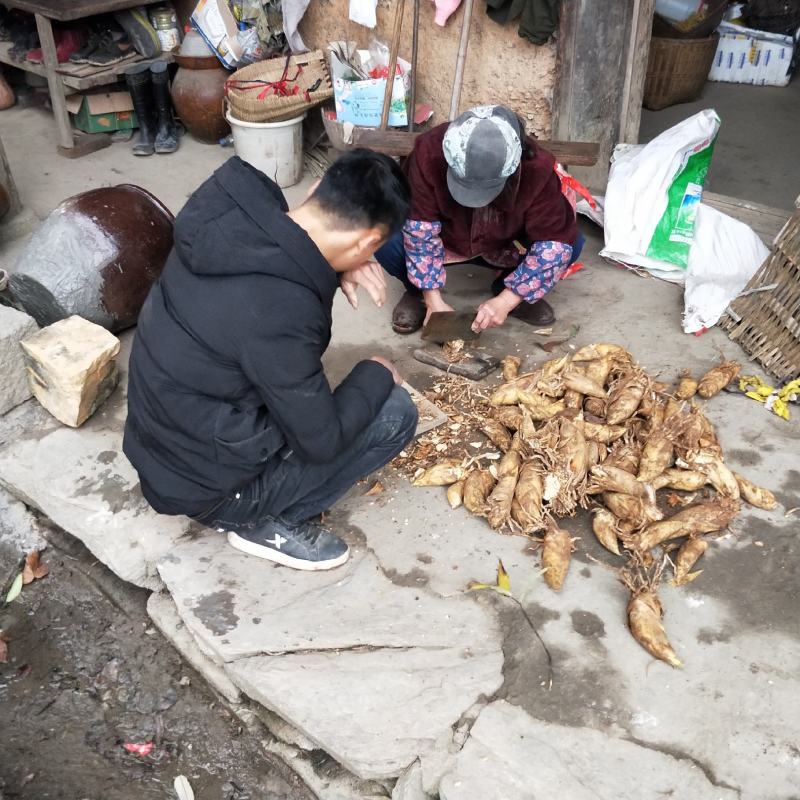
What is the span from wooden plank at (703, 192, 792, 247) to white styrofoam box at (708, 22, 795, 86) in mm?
2766

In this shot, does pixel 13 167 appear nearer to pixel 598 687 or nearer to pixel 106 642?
pixel 106 642

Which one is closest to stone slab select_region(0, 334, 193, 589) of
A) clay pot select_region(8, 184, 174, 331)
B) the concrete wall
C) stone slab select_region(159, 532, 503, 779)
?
stone slab select_region(159, 532, 503, 779)

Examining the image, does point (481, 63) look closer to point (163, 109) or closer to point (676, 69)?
point (676, 69)

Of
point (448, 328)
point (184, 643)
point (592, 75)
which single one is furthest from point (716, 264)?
point (184, 643)

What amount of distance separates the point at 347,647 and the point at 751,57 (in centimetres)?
591

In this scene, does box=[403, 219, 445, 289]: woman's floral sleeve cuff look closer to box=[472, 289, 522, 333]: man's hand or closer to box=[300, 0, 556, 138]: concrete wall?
box=[472, 289, 522, 333]: man's hand

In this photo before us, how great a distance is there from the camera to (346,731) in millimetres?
2133

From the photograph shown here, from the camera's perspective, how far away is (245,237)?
195cm

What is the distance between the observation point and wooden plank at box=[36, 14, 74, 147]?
513cm

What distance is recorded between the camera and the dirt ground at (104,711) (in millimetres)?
2264

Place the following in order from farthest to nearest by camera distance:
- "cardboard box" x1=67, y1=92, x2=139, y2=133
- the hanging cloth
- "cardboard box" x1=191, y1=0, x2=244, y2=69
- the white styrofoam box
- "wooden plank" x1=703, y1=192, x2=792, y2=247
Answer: the white styrofoam box → "cardboard box" x1=67, y1=92, x2=139, y2=133 → "cardboard box" x1=191, y1=0, x2=244, y2=69 → "wooden plank" x1=703, y1=192, x2=792, y2=247 → the hanging cloth

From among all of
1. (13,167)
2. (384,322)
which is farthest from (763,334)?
(13,167)

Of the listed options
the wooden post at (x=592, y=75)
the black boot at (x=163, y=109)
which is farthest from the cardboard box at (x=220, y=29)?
the wooden post at (x=592, y=75)

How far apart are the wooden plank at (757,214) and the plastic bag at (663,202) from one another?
0.25 meters
